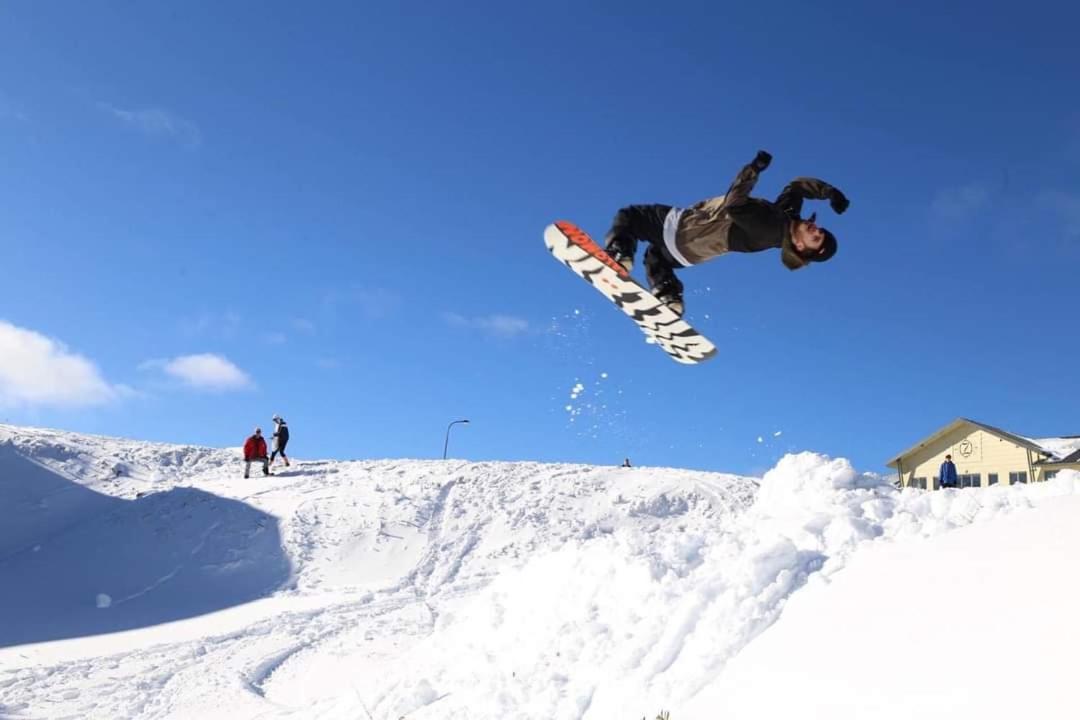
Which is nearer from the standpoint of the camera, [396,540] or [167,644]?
[167,644]

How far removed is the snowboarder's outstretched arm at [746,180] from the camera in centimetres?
675

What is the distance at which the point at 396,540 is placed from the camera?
1811cm

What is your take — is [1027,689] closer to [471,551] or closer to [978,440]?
[471,551]

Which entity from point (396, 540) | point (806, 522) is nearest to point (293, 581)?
point (396, 540)

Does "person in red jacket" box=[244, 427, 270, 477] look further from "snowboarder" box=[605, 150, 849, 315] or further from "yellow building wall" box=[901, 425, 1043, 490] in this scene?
"yellow building wall" box=[901, 425, 1043, 490]

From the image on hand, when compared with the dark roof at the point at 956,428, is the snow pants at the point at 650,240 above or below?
below

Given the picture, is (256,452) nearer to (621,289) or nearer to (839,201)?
(621,289)

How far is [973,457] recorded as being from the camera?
30.2 metres

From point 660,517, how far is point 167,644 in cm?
1120

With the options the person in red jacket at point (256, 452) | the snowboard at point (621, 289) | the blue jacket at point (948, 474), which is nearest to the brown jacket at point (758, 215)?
the snowboard at point (621, 289)

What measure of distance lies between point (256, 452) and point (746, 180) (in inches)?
770

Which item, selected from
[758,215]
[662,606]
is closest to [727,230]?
[758,215]

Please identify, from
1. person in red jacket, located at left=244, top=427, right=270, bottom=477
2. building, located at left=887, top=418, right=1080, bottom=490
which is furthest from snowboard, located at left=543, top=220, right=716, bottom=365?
building, located at left=887, top=418, right=1080, bottom=490

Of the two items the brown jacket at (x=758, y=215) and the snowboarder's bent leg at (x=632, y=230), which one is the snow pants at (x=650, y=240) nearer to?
the snowboarder's bent leg at (x=632, y=230)
